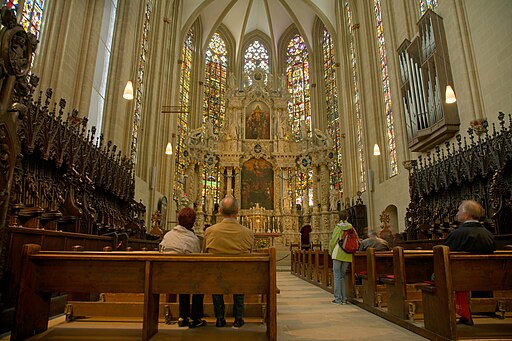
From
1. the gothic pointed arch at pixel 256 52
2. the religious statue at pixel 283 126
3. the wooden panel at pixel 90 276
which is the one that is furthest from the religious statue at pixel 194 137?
the wooden panel at pixel 90 276

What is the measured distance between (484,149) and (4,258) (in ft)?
30.0

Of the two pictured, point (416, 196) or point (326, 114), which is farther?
point (326, 114)

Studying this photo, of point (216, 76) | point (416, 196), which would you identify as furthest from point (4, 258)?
point (216, 76)

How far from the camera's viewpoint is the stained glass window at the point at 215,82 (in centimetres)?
2675

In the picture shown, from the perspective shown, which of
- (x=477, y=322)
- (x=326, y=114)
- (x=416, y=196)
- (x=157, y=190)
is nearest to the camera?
(x=477, y=322)

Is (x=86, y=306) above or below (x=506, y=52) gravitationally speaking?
below

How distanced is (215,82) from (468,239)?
83.7ft

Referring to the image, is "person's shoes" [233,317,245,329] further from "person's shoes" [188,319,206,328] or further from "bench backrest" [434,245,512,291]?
"bench backrest" [434,245,512,291]

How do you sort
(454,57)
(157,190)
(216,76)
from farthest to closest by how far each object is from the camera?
1. (216,76)
2. (157,190)
3. (454,57)

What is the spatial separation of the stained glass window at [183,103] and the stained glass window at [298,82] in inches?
283

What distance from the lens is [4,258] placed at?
342cm

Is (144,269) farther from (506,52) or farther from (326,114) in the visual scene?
(326,114)

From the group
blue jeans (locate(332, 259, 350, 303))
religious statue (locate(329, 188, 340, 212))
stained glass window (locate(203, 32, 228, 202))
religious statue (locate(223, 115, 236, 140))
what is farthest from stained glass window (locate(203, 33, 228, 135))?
blue jeans (locate(332, 259, 350, 303))

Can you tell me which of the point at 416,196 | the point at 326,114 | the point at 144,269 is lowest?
the point at 144,269
